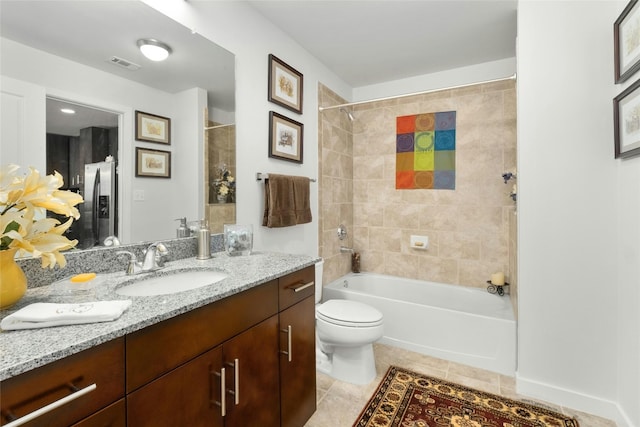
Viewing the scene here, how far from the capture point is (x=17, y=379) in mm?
584

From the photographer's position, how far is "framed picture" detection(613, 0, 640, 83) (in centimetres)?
139

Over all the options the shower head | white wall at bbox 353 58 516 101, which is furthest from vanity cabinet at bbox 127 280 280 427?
white wall at bbox 353 58 516 101

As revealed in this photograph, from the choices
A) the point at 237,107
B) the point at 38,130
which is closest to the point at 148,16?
A: the point at 237,107

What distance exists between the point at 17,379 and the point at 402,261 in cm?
293

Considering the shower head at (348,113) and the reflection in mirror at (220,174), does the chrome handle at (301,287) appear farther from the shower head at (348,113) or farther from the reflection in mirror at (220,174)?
the shower head at (348,113)

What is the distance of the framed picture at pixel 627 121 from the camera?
1.41 metres

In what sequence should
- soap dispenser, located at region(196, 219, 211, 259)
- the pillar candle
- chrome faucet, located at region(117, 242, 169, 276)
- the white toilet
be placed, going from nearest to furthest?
chrome faucet, located at region(117, 242, 169, 276) < soap dispenser, located at region(196, 219, 211, 259) < the white toilet < the pillar candle

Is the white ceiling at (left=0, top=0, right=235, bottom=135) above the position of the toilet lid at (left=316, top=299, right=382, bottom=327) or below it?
above

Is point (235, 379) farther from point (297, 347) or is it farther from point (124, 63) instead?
point (124, 63)

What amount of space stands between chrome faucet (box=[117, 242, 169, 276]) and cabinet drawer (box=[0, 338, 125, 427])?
0.58 m

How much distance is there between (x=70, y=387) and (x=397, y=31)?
260 cm

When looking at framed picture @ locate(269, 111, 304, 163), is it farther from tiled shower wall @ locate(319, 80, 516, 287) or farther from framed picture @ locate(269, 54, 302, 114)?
tiled shower wall @ locate(319, 80, 516, 287)

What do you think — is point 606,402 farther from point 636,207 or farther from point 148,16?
point 148,16

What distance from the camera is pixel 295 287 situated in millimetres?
1409
